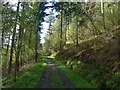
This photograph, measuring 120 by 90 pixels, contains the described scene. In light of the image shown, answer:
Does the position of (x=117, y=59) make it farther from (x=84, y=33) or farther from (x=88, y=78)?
(x=84, y=33)

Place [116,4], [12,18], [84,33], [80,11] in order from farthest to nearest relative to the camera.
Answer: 1. [84,33]
2. [80,11]
3. [116,4]
4. [12,18]

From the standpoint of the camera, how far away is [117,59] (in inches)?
518

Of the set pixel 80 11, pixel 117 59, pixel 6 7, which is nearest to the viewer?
pixel 6 7

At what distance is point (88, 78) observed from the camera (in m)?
13.5

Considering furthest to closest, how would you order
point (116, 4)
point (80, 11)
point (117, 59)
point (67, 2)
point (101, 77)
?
point (67, 2)
point (80, 11)
point (116, 4)
point (117, 59)
point (101, 77)

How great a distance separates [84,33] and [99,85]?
1083 inches

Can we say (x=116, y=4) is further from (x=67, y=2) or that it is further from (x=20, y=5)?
(x=20, y=5)

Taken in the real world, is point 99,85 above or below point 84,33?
below

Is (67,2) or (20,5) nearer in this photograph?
(20,5)

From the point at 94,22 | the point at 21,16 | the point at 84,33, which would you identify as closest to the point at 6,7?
the point at 21,16

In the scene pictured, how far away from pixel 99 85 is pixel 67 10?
23.2 metres

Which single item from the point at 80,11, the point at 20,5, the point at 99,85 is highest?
the point at 80,11

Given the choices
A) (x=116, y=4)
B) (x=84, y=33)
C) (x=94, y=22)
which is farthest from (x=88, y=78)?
(x=84, y=33)

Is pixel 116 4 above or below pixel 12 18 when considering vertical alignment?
above
